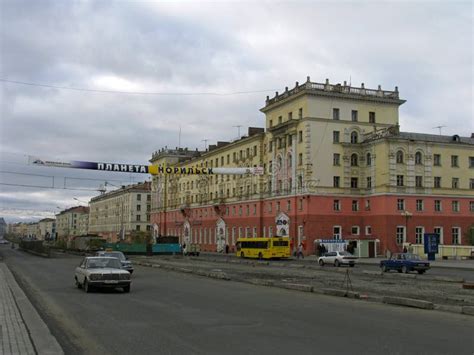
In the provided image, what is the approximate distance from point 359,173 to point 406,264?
115 feet

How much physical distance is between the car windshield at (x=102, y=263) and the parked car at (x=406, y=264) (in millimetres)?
21921

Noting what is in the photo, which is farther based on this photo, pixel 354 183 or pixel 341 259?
pixel 354 183

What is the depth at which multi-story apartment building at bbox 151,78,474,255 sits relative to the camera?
67438 millimetres

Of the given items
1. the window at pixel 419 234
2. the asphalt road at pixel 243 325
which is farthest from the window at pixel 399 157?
the asphalt road at pixel 243 325

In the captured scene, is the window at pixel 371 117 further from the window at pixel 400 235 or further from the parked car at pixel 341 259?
the parked car at pixel 341 259

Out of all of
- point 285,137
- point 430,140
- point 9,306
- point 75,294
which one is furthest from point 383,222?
point 9,306

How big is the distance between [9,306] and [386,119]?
6536 cm

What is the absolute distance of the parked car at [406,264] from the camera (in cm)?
3722

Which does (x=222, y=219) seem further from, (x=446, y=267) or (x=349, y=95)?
(x=446, y=267)

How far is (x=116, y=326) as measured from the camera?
12.9 m

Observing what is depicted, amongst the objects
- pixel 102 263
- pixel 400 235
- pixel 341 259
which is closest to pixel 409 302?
pixel 102 263

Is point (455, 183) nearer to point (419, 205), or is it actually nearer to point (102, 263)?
point (419, 205)

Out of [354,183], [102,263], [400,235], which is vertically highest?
[354,183]

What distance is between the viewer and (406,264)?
37812mm
